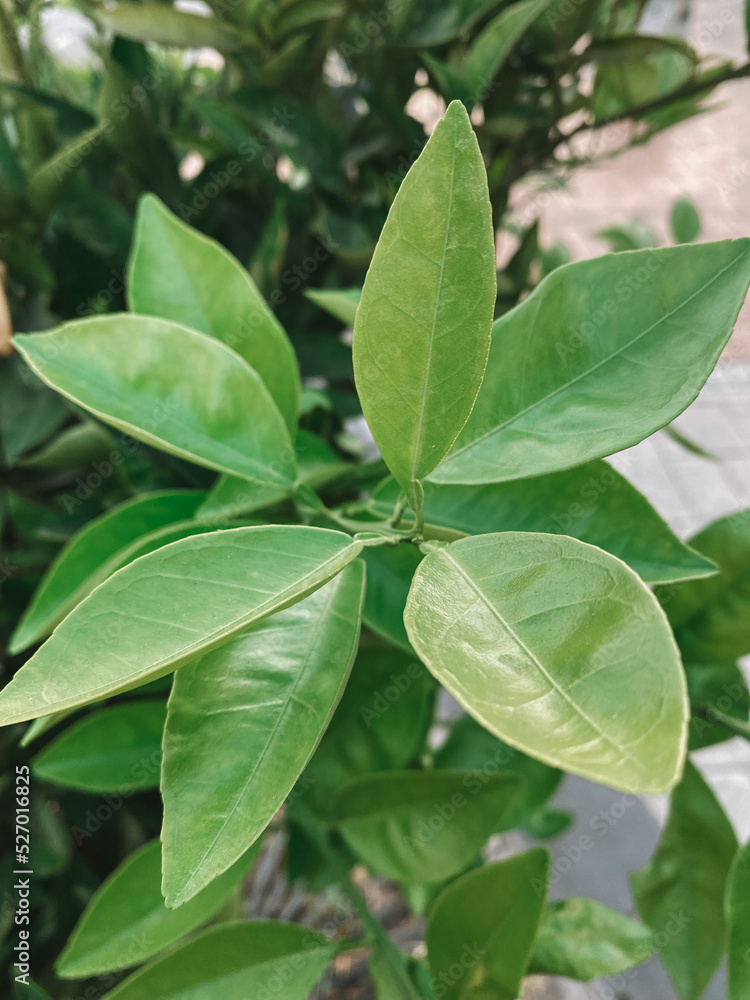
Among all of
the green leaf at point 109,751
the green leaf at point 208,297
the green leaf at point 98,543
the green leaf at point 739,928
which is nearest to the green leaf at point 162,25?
the green leaf at point 208,297

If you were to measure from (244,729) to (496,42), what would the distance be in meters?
0.38

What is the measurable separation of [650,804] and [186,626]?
104cm

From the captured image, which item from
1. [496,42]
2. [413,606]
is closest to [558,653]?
[413,606]

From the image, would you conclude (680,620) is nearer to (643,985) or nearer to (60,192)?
(60,192)

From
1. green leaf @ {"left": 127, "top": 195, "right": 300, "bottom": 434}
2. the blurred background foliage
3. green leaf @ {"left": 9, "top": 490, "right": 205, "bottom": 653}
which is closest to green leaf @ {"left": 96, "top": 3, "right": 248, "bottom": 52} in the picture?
the blurred background foliage

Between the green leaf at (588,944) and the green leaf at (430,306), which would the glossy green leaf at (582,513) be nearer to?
the green leaf at (430,306)

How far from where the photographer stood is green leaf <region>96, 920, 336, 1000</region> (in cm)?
32

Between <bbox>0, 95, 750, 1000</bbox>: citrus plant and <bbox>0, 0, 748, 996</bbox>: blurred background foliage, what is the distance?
11 cm

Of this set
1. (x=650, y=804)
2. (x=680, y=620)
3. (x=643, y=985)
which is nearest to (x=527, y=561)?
(x=680, y=620)

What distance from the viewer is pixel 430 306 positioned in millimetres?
185

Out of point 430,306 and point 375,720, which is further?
point 375,720

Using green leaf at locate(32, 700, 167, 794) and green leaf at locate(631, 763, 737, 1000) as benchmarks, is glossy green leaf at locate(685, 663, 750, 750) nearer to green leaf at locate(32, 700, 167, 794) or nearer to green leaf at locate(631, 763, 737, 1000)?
green leaf at locate(631, 763, 737, 1000)

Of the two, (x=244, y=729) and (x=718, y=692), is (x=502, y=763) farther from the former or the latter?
(x=244, y=729)

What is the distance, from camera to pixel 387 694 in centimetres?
41
